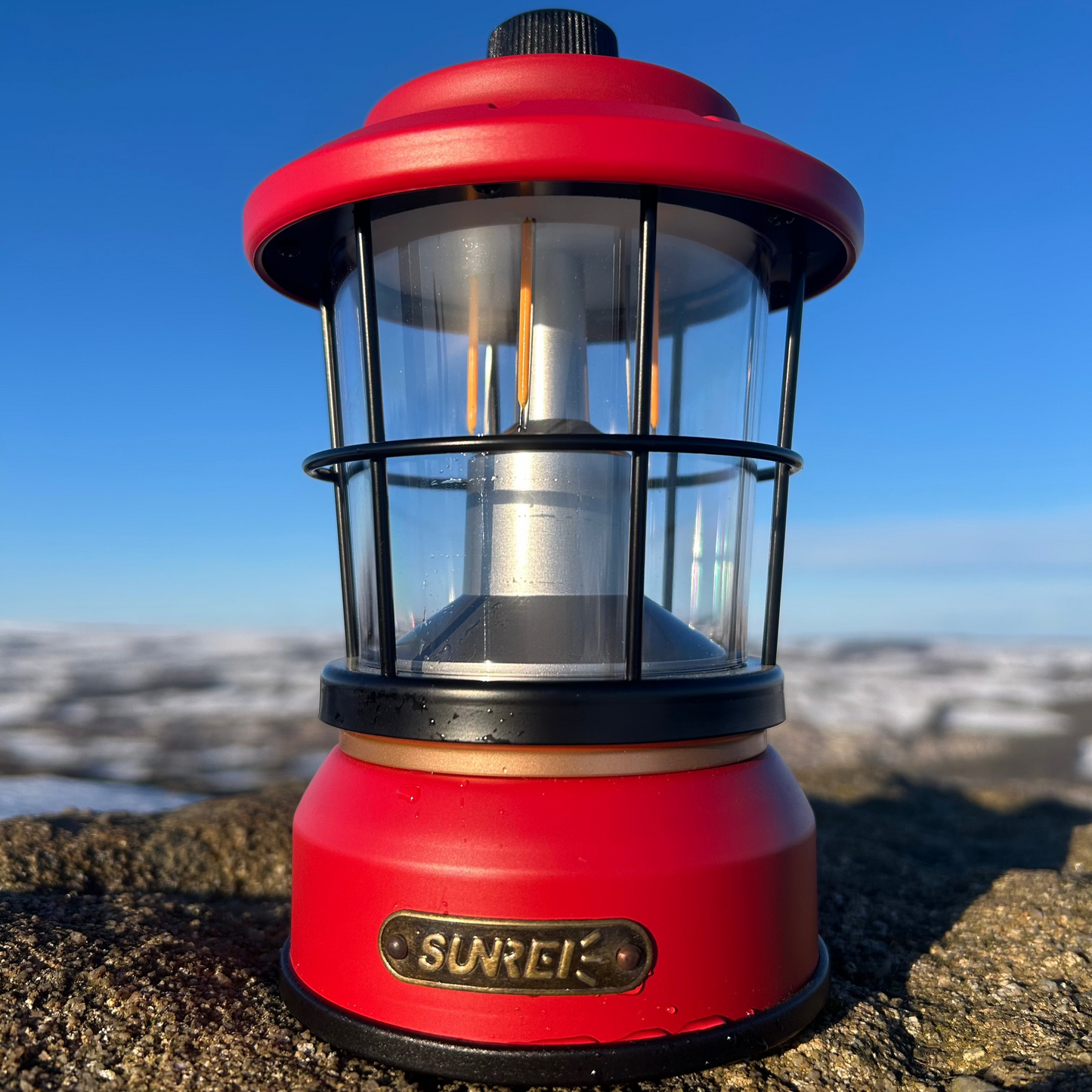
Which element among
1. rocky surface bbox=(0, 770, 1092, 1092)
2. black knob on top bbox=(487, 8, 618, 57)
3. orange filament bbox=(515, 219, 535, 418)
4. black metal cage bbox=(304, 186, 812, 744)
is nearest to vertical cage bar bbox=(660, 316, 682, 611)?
black metal cage bbox=(304, 186, 812, 744)

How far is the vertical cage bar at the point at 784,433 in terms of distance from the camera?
179cm

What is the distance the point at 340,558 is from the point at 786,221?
1.02 meters

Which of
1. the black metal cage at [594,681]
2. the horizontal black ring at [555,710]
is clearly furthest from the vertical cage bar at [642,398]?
the horizontal black ring at [555,710]

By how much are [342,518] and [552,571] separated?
0.49m

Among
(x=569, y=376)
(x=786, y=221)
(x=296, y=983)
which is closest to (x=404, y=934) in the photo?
(x=296, y=983)

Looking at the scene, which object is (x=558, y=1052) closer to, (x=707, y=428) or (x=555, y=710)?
(x=555, y=710)

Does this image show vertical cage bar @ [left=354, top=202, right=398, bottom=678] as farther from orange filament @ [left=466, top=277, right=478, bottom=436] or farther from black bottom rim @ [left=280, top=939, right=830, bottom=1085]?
black bottom rim @ [left=280, top=939, right=830, bottom=1085]

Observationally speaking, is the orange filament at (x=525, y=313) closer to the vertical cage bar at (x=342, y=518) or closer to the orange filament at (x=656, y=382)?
the orange filament at (x=656, y=382)

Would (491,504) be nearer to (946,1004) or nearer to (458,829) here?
(458,829)

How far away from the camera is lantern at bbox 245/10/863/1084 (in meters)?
1.48

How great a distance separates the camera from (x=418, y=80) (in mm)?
1771

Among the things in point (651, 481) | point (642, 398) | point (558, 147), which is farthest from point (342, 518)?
point (558, 147)

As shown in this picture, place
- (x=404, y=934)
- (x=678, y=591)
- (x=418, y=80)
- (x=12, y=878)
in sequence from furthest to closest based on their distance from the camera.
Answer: (x=12, y=878)
(x=678, y=591)
(x=418, y=80)
(x=404, y=934)

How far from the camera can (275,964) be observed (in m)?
1.95
